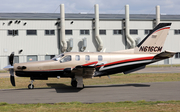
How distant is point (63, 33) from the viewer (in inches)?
1779

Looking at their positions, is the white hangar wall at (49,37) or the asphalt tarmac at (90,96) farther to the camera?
the white hangar wall at (49,37)

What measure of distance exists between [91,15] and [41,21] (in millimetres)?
11250

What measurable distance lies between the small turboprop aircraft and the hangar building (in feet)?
79.0

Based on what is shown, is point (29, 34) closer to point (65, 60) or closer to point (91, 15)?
point (91, 15)

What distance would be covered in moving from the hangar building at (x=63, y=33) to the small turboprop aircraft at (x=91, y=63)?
2408cm

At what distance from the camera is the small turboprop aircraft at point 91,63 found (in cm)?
1698

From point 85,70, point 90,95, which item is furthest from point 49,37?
point 90,95

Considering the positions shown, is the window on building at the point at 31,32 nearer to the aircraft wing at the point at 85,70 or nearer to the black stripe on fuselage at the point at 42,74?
the black stripe on fuselage at the point at 42,74

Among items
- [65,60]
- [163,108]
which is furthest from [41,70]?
[163,108]

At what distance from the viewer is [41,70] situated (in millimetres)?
17188

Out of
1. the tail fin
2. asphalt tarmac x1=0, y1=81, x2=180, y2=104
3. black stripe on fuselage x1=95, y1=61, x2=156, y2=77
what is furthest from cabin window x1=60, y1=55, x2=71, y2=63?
the tail fin

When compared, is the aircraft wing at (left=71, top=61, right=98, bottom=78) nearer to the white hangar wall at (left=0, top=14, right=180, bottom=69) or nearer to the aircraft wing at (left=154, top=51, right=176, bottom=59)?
the aircraft wing at (left=154, top=51, right=176, bottom=59)

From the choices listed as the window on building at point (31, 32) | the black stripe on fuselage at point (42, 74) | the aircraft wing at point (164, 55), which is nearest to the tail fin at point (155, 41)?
the aircraft wing at point (164, 55)

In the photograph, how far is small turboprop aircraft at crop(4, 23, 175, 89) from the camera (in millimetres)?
16984
